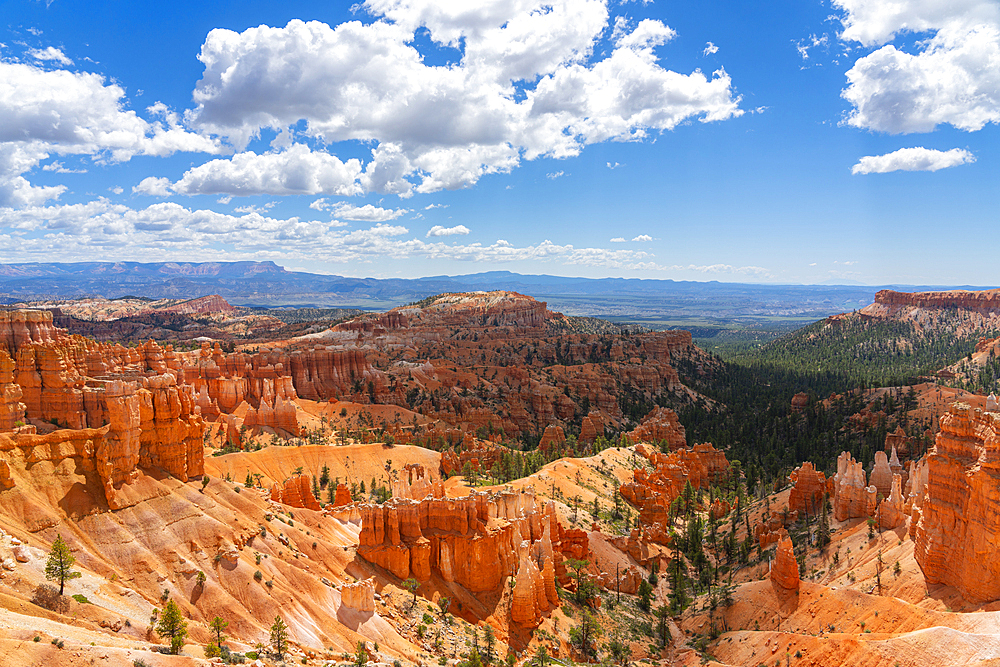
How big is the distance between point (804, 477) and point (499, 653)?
106 feet

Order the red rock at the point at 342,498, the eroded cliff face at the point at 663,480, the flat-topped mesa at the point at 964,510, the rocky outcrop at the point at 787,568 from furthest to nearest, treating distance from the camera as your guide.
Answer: the eroded cliff face at the point at 663,480
the red rock at the point at 342,498
the rocky outcrop at the point at 787,568
the flat-topped mesa at the point at 964,510

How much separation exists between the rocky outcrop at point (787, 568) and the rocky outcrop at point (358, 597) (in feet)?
79.6

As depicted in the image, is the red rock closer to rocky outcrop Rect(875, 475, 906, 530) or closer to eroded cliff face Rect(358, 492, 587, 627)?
eroded cliff face Rect(358, 492, 587, 627)

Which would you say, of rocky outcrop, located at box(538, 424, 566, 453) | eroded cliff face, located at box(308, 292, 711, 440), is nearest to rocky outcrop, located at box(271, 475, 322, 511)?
eroded cliff face, located at box(308, 292, 711, 440)

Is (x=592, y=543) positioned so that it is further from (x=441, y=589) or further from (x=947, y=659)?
(x=947, y=659)

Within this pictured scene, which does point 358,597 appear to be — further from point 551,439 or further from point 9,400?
point 551,439

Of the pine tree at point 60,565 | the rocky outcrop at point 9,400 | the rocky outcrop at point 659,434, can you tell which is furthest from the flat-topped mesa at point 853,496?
the rocky outcrop at point 9,400

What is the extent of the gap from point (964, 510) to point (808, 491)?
25.3 meters

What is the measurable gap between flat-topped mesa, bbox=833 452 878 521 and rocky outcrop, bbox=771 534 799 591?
30.1 ft

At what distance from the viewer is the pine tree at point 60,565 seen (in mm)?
21625

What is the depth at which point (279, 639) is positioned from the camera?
2417cm

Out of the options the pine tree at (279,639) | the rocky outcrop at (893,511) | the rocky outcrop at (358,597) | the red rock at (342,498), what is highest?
the rocky outcrop at (893,511)

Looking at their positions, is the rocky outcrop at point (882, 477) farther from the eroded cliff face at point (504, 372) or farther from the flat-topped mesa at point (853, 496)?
the eroded cliff face at point (504, 372)

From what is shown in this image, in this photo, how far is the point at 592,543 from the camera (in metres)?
49.6
